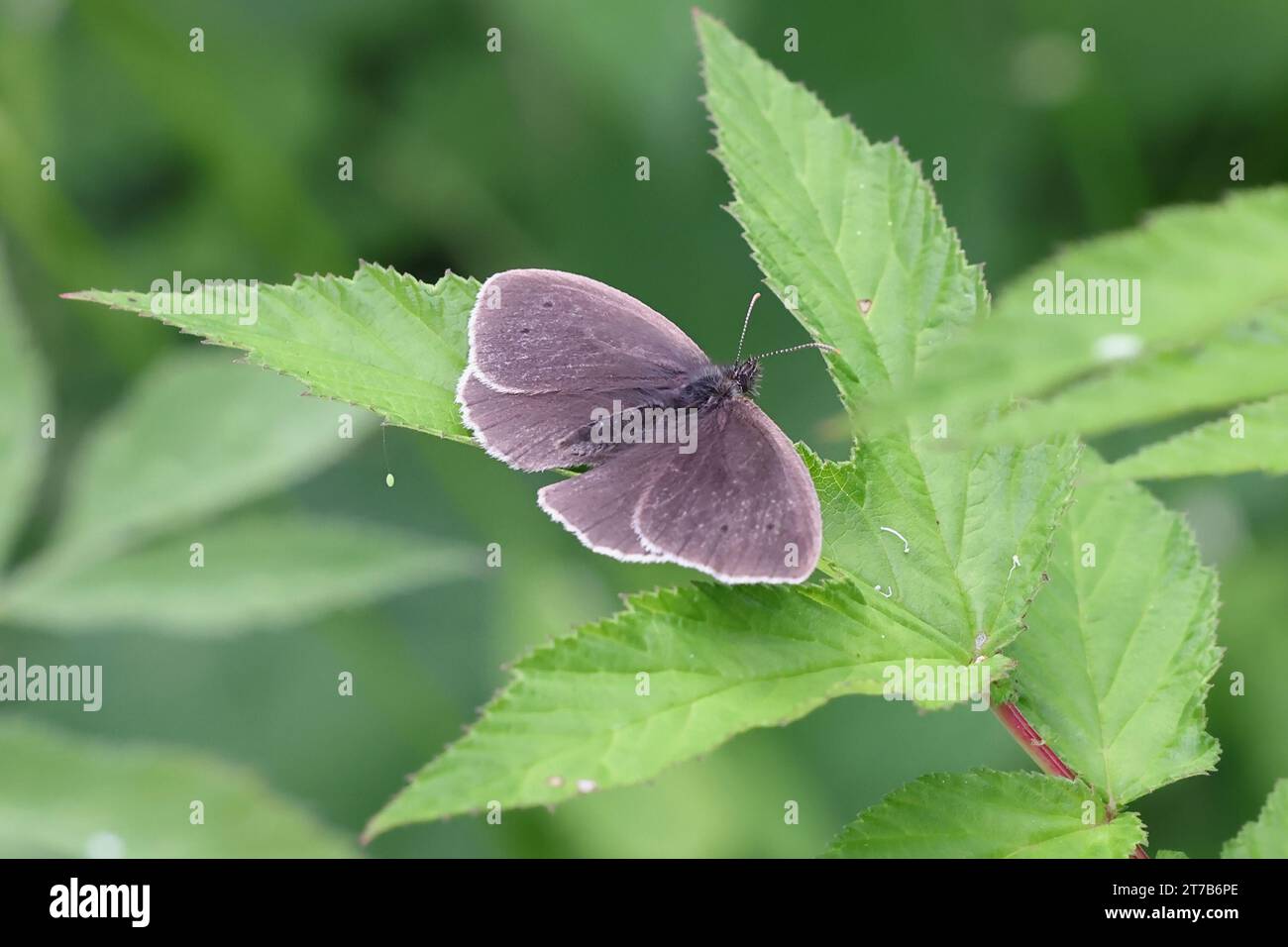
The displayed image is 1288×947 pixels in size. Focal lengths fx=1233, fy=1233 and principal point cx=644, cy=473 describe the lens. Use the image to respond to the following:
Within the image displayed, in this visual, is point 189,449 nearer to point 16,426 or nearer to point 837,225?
point 16,426

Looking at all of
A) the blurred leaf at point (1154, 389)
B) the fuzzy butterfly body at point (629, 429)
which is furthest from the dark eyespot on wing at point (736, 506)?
the blurred leaf at point (1154, 389)

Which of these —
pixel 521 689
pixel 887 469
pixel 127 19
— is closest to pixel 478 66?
pixel 127 19

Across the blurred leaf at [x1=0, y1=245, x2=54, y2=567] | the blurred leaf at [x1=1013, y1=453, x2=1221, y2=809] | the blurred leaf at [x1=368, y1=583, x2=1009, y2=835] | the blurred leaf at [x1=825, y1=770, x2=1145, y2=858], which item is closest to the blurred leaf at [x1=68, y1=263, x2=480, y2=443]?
the blurred leaf at [x1=368, y1=583, x2=1009, y2=835]

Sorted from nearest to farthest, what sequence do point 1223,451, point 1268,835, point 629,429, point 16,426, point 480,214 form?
point 1223,451 → point 1268,835 → point 629,429 → point 16,426 → point 480,214

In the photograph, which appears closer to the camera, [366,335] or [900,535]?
[900,535]

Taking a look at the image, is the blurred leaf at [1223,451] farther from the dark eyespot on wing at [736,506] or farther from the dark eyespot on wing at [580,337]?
the dark eyespot on wing at [580,337]

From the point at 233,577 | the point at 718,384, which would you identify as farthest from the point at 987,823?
the point at 233,577
